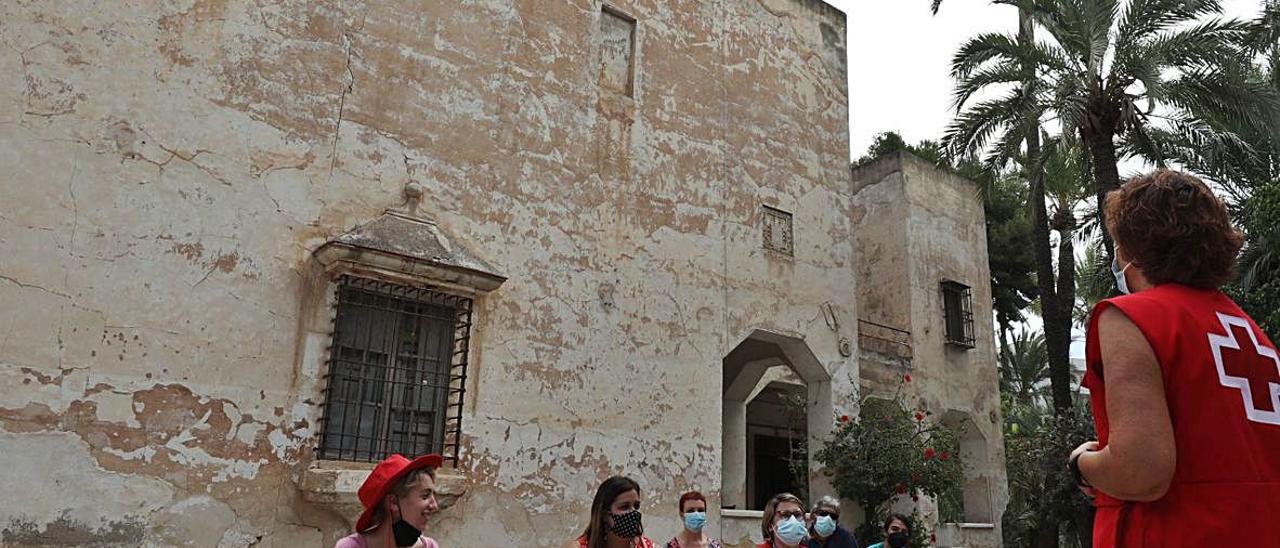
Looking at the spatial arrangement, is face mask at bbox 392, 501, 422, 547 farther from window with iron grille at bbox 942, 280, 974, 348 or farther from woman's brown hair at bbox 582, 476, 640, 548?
window with iron grille at bbox 942, 280, 974, 348

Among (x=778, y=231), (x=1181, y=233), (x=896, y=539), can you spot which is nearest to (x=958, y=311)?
(x=778, y=231)

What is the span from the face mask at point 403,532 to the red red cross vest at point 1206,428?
9.56ft

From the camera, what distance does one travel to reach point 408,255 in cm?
832

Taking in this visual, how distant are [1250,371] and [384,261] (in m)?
7.40

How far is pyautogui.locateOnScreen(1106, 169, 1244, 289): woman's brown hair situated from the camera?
2.02m

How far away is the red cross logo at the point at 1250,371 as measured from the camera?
1862 mm

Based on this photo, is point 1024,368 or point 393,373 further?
point 1024,368

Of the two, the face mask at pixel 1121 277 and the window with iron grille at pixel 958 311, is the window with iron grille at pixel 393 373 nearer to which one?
the face mask at pixel 1121 277

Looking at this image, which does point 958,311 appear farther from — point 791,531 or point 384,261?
point 384,261

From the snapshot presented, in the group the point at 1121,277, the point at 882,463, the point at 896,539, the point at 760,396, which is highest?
the point at 760,396

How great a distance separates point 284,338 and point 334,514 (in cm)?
166

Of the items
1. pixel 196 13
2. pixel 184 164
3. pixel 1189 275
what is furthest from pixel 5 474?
pixel 1189 275

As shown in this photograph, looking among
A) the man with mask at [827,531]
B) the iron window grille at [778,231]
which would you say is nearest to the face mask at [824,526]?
the man with mask at [827,531]

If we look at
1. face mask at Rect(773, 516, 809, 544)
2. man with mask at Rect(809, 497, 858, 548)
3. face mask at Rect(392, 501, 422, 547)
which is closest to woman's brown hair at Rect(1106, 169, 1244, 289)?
face mask at Rect(392, 501, 422, 547)
